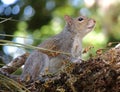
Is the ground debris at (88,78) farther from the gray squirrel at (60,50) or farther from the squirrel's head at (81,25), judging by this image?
the squirrel's head at (81,25)

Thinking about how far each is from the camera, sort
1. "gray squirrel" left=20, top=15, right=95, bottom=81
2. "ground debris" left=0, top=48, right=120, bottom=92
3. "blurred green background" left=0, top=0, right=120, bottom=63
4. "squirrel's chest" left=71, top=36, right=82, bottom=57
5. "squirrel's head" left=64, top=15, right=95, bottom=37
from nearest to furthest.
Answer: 1. "ground debris" left=0, top=48, right=120, bottom=92
2. "gray squirrel" left=20, top=15, right=95, bottom=81
3. "squirrel's chest" left=71, top=36, right=82, bottom=57
4. "squirrel's head" left=64, top=15, right=95, bottom=37
5. "blurred green background" left=0, top=0, right=120, bottom=63

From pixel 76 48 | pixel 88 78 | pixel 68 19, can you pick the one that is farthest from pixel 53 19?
pixel 88 78

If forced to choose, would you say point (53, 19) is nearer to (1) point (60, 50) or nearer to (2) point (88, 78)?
(1) point (60, 50)

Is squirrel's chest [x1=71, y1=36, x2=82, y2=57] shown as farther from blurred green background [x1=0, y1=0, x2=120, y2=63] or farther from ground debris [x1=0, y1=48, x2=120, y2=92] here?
blurred green background [x1=0, y1=0, x2=120, y2=63]

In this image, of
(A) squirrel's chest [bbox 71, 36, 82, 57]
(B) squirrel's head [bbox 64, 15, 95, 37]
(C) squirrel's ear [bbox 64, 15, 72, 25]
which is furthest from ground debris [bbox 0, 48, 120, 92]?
(C) squirrel's ear [bbox 64, 15, 72, 25]

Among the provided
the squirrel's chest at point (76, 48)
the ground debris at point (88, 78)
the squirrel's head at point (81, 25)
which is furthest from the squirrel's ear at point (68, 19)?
the ground debris at point (88, 78)

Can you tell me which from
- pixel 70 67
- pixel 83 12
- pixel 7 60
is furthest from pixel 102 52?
pixel 83 12

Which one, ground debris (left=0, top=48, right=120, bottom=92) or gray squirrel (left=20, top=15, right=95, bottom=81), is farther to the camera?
gray squirrel (left=20, top=15, right=95, bottom=81)

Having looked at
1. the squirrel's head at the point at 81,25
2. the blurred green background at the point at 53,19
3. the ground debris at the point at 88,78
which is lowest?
the ground debris at the point at 88,78
